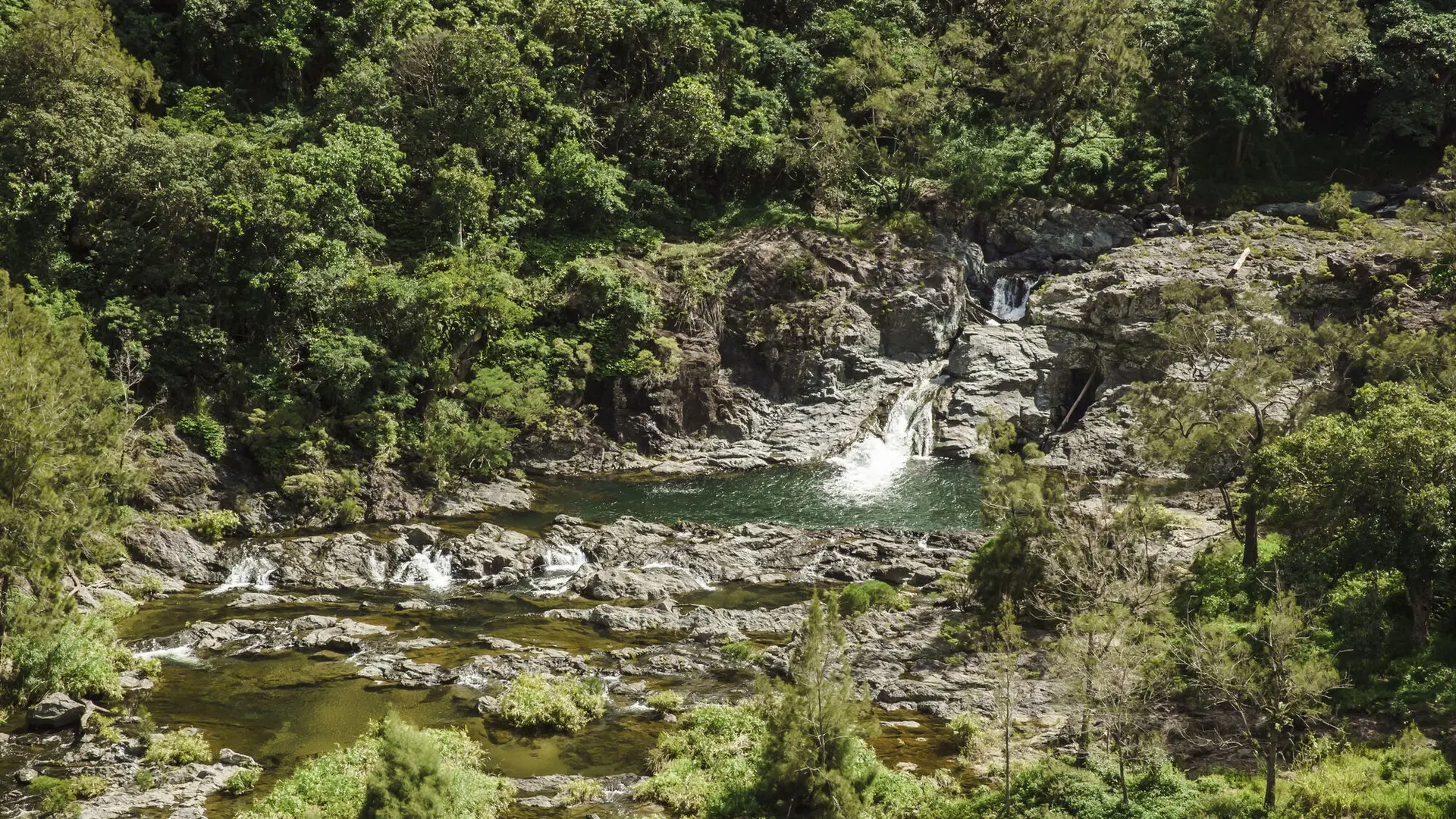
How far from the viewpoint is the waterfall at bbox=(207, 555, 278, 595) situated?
38.9 metres

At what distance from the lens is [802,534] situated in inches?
1756

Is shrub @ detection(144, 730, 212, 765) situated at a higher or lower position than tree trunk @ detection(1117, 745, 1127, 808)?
lower

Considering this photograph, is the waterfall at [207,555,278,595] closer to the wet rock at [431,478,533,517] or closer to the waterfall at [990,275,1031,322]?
the wet rock at [431,478,533,517]

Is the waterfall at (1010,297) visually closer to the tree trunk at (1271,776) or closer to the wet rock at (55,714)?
the tree trunk at (1271,776)

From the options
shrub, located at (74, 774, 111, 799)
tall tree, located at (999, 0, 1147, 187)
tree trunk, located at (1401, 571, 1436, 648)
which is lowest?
shrub, located at (74, 774, 111, 799)

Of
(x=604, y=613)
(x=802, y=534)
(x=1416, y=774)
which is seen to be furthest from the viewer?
(x=802, y=534)

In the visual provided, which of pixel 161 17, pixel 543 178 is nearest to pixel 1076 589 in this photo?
pixel 543 178

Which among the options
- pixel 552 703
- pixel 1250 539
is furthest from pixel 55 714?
pixel 1250 539

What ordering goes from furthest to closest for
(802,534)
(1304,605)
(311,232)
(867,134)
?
(867,134) → (311,232) → (802,534) → (1304,605)

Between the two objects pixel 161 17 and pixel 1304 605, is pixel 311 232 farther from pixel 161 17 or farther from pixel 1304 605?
pixel 1304 605

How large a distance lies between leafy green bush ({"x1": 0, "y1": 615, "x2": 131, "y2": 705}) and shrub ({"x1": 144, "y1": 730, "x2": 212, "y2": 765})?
4.14 metres

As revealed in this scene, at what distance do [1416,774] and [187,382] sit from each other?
4946cm

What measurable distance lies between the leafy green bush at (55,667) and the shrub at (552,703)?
11049 millimetres

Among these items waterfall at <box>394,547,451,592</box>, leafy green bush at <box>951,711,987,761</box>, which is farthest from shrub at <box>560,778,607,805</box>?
waterfall at <box>394,547,451,592</box>
